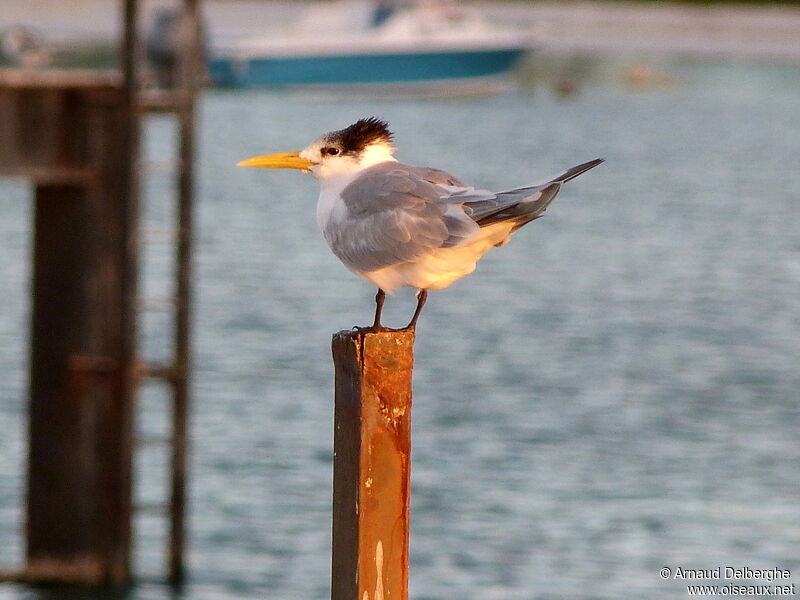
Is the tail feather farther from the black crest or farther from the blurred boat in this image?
the blurred boat

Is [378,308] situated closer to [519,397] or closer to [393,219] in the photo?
[393,219]

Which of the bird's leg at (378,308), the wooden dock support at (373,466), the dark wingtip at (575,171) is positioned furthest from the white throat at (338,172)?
the dark wingtip at (575,171)

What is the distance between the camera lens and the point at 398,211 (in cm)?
669

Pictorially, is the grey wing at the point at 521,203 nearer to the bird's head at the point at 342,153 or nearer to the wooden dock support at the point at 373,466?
the wooden dock support at the point at 373,466

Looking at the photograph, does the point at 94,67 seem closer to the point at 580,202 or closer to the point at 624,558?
the point at 580,202

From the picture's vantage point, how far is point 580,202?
46.3 metres

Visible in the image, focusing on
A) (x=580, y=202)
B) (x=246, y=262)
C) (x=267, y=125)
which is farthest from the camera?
(x=267, y=125)

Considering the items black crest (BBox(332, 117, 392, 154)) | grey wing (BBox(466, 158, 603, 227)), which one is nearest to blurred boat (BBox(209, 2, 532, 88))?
black crest (BBox(332, 117, 392, 154))

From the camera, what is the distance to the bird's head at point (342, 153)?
701 cm

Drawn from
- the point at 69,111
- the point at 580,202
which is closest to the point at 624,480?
the point at 69,111

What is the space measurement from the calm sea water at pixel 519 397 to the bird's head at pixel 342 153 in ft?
25.8

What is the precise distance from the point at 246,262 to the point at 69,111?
2232 cm

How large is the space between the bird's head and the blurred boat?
61.7 meters

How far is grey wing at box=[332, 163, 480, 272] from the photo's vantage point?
654 cm
